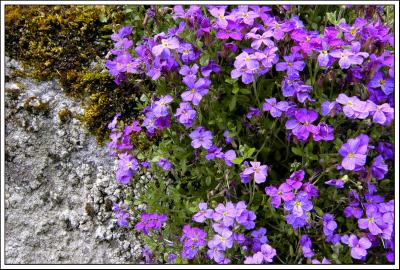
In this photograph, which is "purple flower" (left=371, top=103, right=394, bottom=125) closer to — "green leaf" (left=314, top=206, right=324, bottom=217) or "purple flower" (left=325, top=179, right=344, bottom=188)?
"purple flower" (left=325, top=179, right=344, bottom=188)

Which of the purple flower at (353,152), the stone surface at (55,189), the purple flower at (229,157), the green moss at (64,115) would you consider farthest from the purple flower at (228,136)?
the green moss at (64,115)

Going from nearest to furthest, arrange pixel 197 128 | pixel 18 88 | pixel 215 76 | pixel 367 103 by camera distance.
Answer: pixel 367 103 < pixel 197 128 < pixel 215 76 < pixel 18 88

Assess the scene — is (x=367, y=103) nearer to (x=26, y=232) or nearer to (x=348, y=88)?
(x=348, y=88)

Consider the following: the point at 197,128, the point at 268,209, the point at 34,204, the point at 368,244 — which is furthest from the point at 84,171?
the point at 368,244

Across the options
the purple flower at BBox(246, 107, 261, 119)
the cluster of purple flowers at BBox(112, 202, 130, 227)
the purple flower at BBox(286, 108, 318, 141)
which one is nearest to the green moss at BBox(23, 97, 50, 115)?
the cluster of purple flowers at BBox(112, 202, 130, 227)

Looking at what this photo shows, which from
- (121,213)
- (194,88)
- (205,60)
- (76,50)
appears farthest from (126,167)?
(76,50)

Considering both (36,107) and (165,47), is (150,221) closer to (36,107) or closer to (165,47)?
(165,47)

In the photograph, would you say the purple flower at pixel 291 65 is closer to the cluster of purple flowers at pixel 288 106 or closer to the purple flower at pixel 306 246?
the cluster of purple flowers at pixel 288 106
